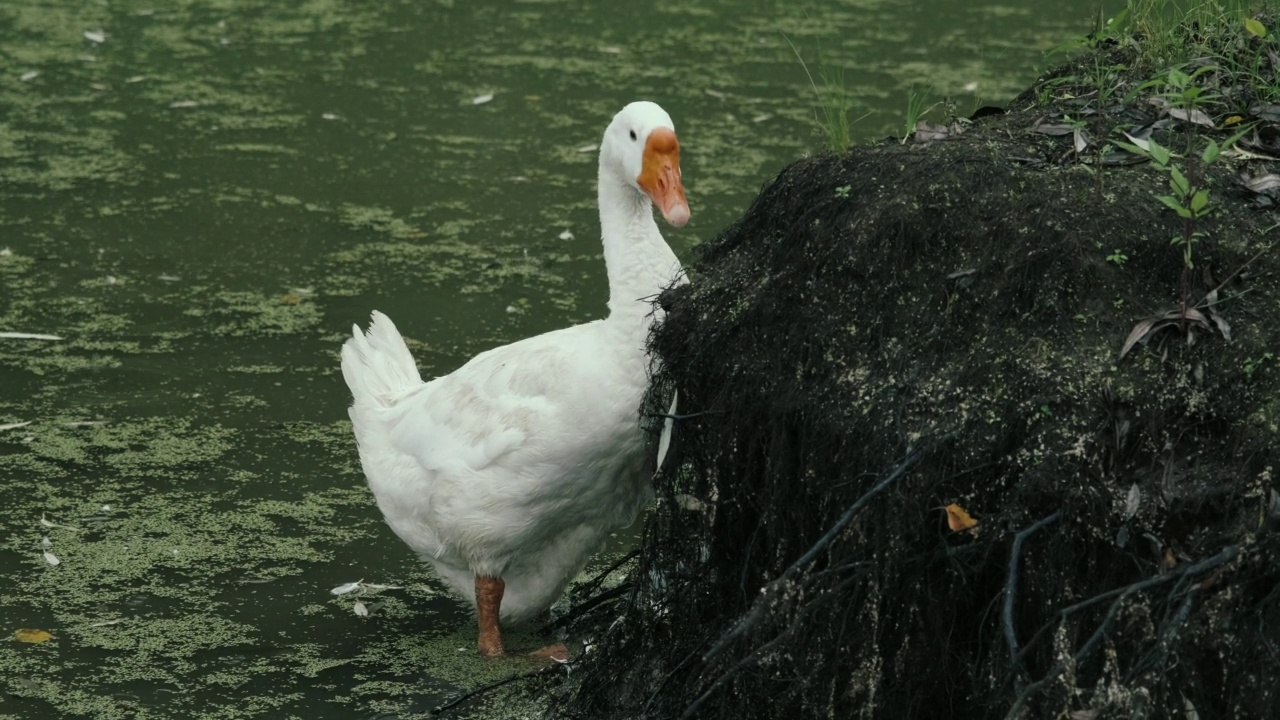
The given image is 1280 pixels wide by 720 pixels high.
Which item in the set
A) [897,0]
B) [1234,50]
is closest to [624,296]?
[1234,50]

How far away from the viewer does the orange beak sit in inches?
146

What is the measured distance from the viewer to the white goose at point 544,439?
370cm

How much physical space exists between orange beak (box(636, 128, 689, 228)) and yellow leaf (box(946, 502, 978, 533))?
122cm

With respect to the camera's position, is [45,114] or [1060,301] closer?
[1060,301]

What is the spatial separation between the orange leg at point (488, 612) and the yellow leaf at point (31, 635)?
107 cm

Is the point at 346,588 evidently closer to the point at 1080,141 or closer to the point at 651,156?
the point at 651,156

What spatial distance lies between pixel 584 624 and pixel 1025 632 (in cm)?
169

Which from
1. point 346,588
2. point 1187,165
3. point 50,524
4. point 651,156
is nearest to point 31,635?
point 50,524

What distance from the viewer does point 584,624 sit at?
4.22m

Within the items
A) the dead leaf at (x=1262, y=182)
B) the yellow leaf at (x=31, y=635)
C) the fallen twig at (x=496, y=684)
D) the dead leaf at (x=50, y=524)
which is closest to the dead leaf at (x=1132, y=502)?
the dead leaf at (x=1262, y=182)

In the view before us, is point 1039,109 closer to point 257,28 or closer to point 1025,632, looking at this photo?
point 1025,632

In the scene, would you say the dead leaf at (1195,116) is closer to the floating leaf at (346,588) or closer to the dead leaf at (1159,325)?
the dead leaf at (1159,325)


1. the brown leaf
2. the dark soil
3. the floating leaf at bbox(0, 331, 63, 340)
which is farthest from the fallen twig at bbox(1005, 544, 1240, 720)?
the floating leaf at bbox(0, 331, 63, 340)

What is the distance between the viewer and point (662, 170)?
12.3ft
